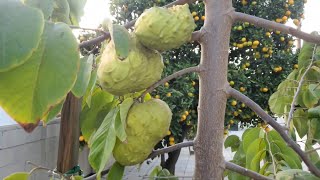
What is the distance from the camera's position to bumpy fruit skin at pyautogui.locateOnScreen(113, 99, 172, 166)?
0.70 m

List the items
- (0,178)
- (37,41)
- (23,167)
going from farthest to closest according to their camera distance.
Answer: (23,167) → (0,178) → (37,41)

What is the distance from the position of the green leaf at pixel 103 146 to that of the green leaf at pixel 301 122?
2.58 ft

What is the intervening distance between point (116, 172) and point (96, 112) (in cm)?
14

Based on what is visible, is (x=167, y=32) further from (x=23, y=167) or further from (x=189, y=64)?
(x=189, y=64)

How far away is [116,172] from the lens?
77 cm

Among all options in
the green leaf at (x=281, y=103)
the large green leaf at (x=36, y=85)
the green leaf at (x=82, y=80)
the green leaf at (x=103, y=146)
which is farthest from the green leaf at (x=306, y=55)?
the large green leaf at (x=36, y=85)

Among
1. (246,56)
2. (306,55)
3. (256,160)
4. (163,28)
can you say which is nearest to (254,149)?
(256,160)

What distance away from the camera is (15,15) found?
0.35m

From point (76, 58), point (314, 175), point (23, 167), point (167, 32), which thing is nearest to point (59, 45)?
point (76, 58)

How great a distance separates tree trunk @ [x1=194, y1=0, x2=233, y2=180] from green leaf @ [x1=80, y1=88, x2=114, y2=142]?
25 cm

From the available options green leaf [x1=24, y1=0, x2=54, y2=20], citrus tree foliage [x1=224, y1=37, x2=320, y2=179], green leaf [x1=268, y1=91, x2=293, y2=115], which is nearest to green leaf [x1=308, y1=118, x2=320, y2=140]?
citrus tree foliage [x1=224, y1=37, x2=320, y2=179]

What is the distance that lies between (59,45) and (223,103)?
357mm

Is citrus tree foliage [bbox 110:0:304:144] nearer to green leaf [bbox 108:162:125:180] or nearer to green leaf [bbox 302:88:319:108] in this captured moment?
green leaf [bbox 302:88:319:108]

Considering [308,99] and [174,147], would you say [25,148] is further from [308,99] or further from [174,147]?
[174,147]
